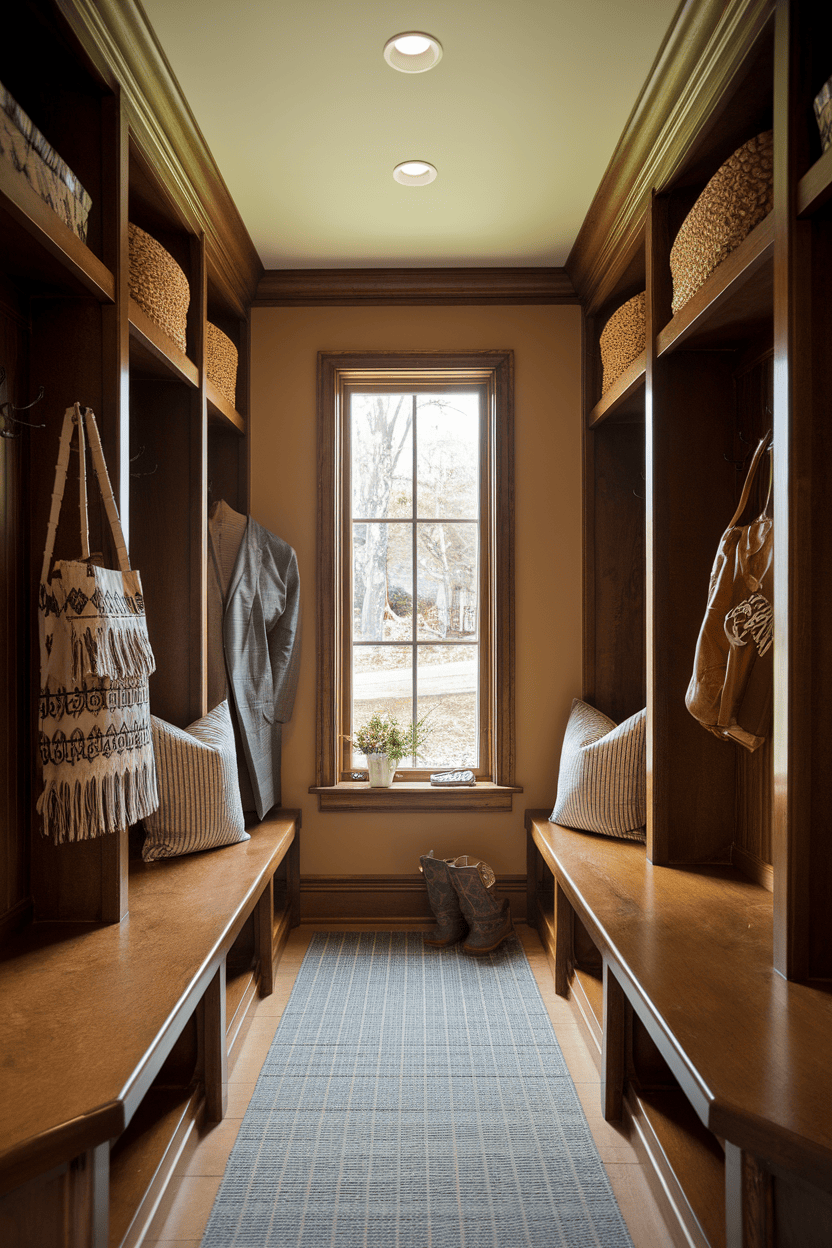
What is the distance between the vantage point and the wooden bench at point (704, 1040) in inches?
45.1

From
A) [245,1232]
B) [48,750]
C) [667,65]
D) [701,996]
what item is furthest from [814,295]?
[245,1232]

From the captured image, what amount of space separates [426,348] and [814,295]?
2.02 meters

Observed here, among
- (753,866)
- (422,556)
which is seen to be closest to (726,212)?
(753,866)

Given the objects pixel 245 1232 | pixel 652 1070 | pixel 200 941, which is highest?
pixel 200 941

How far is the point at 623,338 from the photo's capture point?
274 cm

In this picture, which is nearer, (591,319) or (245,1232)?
(245,1232)

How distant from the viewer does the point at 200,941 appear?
1.76 metres

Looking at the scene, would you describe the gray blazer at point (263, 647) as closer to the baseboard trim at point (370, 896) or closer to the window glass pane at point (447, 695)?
the baseboard trim at point (370, 896)

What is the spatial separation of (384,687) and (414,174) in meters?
1.95

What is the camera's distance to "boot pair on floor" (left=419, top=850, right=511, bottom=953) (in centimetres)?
297

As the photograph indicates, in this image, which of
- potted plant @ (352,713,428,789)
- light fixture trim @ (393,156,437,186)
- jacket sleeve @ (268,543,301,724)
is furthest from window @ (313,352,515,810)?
light fixture trim @ (393,156,437,186)

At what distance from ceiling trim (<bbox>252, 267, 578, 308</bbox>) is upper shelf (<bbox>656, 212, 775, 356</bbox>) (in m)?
1.12

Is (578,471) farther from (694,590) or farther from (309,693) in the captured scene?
(309,693)

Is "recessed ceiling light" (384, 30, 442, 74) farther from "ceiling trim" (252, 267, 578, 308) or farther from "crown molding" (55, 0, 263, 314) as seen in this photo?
"ceiling trim" (252, 267, 578, 308)
